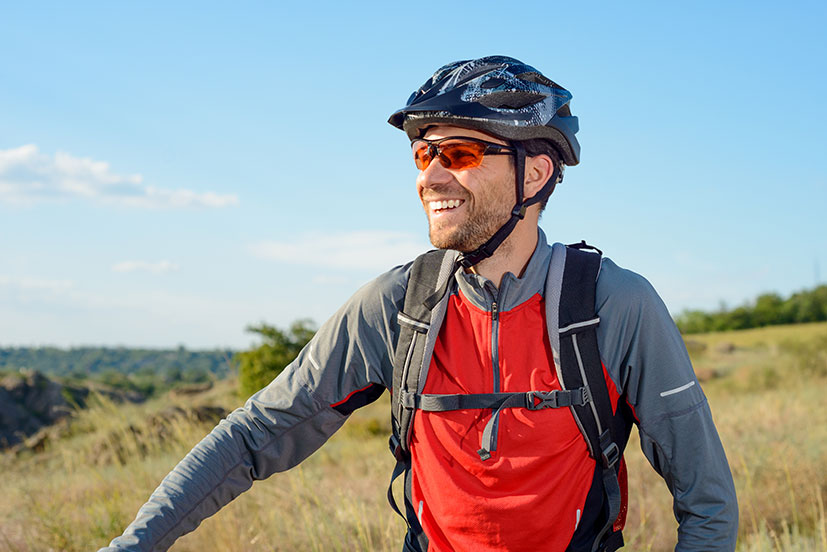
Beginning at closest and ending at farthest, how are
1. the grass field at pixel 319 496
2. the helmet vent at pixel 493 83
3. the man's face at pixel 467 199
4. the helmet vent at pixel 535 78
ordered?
the man's face at pixel 467 199
the helmet vent at pixel 493 83
the helmet vent at pixel 535 78
the grass field at pixel 319 496

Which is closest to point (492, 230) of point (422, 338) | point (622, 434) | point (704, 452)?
point (422, 338)

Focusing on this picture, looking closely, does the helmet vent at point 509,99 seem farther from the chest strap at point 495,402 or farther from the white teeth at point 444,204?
the chest strap at point 495,402

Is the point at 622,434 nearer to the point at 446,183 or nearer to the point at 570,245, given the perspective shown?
the point at 570,245

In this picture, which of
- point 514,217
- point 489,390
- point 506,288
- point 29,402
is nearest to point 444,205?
point 514,217

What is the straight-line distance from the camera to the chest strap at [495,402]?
2.34 m

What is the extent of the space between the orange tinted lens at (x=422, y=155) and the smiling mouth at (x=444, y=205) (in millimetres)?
148

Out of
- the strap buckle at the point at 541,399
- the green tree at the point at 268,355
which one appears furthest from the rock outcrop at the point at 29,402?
the strap buckle at the point at 541,399

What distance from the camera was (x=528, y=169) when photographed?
2832 millimetres

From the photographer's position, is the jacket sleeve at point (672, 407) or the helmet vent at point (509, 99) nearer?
the jacket sleeve at point (672, 407)

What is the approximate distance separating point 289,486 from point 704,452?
4143mm

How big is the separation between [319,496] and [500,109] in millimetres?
3923

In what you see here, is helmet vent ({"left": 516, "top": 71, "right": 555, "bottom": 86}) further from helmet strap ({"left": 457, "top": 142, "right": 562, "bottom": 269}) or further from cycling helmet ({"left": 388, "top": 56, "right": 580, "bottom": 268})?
helmet strap ({"left": 457, "top": 142, "right": 562, "bottom": 269})

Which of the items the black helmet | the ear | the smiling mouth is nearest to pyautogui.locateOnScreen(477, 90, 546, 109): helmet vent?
the black helmet

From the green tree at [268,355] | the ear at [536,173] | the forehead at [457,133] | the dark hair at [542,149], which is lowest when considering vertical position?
the green tree at [268,355]
